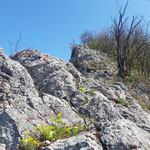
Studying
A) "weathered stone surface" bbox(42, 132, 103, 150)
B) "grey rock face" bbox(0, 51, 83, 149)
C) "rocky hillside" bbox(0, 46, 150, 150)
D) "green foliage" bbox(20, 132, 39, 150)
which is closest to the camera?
"weathered stone surface" bbox(42, 132, 103, 150)

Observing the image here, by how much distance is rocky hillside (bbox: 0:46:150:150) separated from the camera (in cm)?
361

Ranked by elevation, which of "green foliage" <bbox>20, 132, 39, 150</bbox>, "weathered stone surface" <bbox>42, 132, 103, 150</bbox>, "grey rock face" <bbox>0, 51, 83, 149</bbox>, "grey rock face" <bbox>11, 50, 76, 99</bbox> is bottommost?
"weathered stone surface" <bbox>42, 132, 103, 150</bbox>

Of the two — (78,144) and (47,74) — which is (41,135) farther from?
(47,74)

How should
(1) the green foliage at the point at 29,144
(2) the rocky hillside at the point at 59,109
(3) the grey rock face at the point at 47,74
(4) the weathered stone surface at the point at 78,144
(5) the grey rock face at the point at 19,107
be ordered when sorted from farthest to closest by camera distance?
(3) the grey rock face at the point at 47,74 < (5) the grey rock face at the point at 19,107 < (2) the rocky hillside at the point at 59,109 < (1) the green foliage at the point at 29,144 < (4) the weathered stone surface at the point at 78,144

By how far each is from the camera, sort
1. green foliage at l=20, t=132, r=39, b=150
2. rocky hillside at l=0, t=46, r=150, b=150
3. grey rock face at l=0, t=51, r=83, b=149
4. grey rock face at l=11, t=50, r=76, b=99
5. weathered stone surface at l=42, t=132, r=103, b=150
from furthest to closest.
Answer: grey rock face at l=11, t=50, r=76, b=99 < grey rock face at l=0, t=51, r=83, b=149 < rocky hillside at l=0, t=46, r=150, b=150 < green foliage at l=20, t=132, r=39, b=150 < weathered stone surface at l=42, t=132, r=103, b=150

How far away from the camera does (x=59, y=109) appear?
551 cm

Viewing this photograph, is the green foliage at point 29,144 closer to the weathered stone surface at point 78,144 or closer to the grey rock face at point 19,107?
the grey rock face at point 19,107

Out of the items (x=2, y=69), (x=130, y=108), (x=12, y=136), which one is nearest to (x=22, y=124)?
(x=12, y=136)

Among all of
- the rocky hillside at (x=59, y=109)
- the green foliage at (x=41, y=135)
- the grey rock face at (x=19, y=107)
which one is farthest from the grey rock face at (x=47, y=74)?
the green foliage at (x=41, y=135)

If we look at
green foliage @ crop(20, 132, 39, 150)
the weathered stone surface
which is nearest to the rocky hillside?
the weathered stone surface

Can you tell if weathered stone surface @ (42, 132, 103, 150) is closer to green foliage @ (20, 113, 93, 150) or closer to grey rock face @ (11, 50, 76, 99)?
green foliage @ (20, 113, 93, 150)

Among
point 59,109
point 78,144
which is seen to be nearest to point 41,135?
point 78,144

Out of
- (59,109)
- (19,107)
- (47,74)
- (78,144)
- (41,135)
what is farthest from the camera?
(47,74)

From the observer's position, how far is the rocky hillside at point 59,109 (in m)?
3.61
